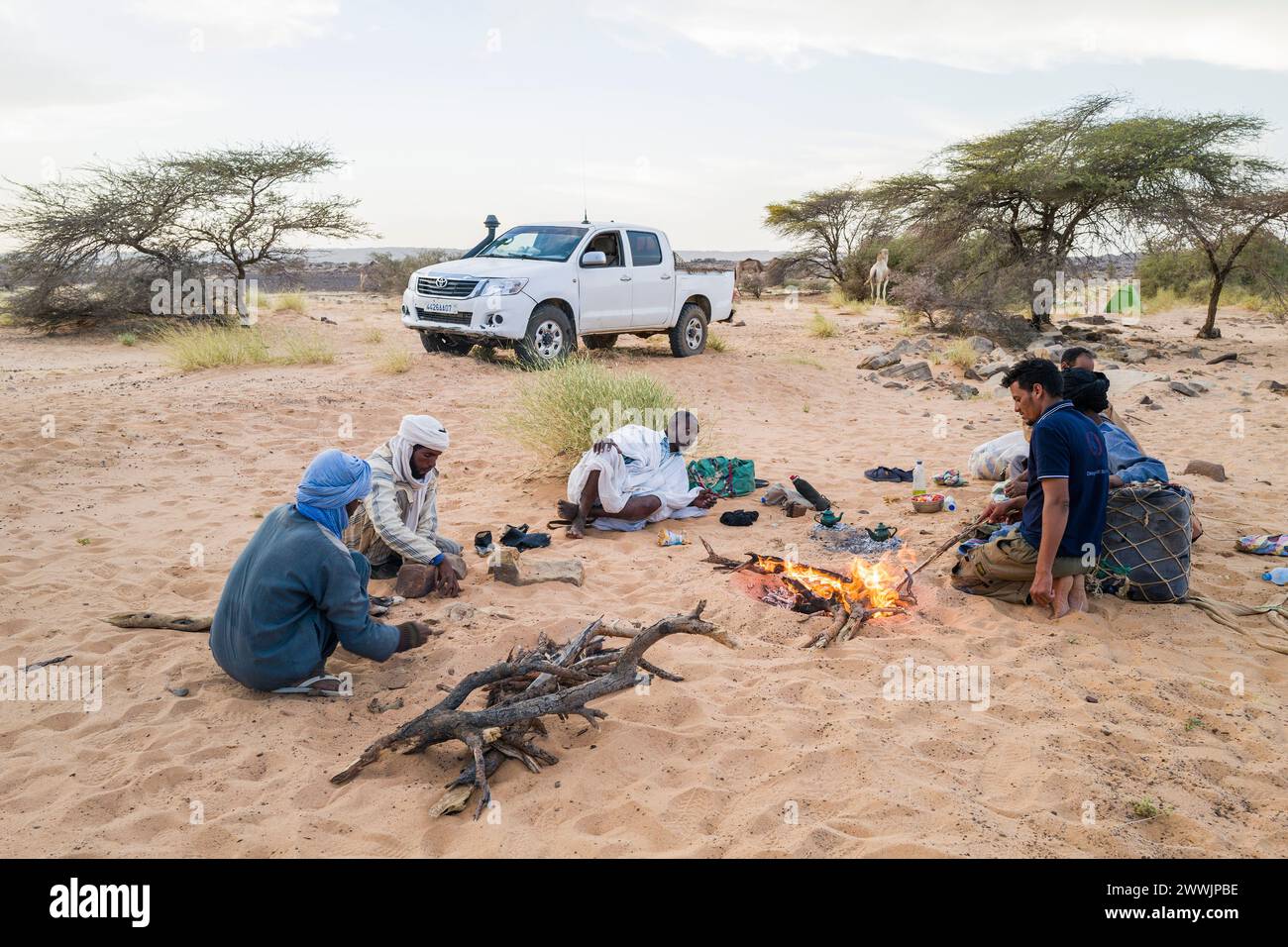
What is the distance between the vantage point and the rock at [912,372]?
1352 cm

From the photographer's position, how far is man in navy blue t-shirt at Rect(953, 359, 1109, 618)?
4703 millimetres

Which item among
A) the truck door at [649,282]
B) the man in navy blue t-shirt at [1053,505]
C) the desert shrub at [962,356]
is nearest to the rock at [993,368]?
the desert shrub at [962,356]

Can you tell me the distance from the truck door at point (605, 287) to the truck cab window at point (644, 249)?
0.27 meters

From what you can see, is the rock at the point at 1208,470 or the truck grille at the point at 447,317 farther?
the truck grille at the point at 447,317

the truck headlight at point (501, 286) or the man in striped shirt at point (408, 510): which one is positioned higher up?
the truck headlight at point (501, 286)

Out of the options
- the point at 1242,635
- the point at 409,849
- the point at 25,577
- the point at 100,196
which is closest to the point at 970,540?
the point at 1242,635

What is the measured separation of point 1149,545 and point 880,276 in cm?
2171

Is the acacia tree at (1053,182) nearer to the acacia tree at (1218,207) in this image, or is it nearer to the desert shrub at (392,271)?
the acacia tree at (1218,207)

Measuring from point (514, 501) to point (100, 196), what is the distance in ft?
51.3

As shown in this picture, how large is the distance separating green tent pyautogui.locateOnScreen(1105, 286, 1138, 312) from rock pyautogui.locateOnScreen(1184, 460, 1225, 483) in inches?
702

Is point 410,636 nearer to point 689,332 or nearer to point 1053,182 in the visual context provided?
point 689,332

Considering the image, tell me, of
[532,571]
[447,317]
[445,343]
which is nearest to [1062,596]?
[532,571]

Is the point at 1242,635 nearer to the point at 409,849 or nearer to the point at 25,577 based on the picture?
the point at 409,849

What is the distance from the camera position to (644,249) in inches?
526
